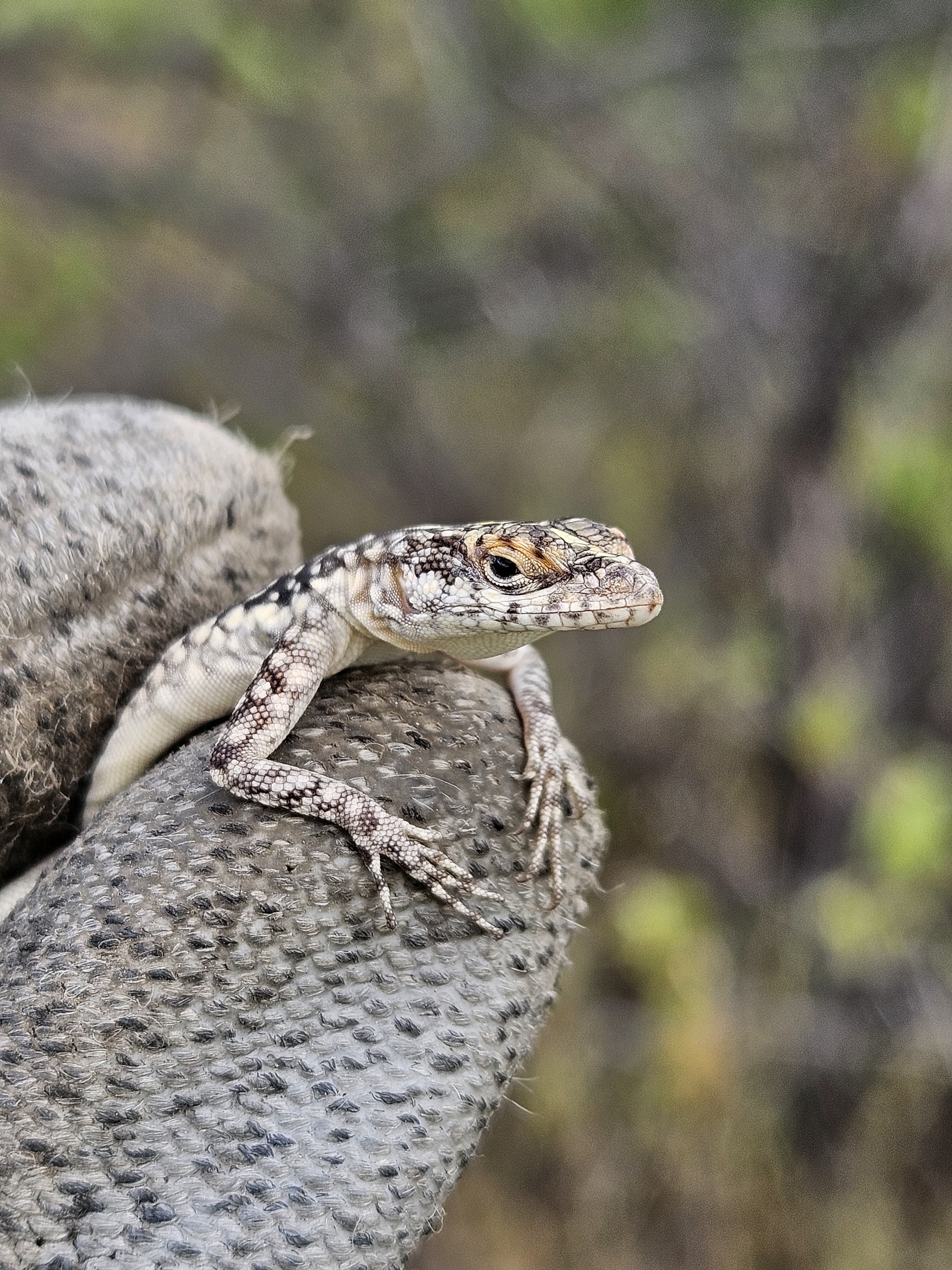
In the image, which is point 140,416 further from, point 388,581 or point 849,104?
point 849,104

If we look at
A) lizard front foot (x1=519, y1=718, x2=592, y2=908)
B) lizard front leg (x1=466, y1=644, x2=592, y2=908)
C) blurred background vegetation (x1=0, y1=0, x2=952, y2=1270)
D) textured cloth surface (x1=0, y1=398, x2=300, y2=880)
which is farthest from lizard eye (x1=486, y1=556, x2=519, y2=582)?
blurred background vegetation (x1=0, y1=0, x2=952, y2=1270)

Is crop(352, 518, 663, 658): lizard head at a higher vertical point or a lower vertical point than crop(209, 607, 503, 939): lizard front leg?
higher

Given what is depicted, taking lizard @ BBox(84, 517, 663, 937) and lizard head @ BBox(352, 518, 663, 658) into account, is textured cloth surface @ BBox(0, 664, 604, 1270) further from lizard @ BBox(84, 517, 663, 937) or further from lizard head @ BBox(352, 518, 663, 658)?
lizard head @ BBox(352, 518, 663, 658)

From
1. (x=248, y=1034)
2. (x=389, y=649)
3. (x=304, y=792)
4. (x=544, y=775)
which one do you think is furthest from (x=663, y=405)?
(x=248, y=1034)

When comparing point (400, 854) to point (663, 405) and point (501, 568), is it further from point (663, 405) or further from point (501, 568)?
point (663, 405)

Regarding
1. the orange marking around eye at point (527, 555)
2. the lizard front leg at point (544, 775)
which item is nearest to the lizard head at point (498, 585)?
the orange marking around eye at point (527, 555)

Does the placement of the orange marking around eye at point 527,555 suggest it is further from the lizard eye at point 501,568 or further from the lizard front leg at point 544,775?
the lizard front leg at point 544,775
